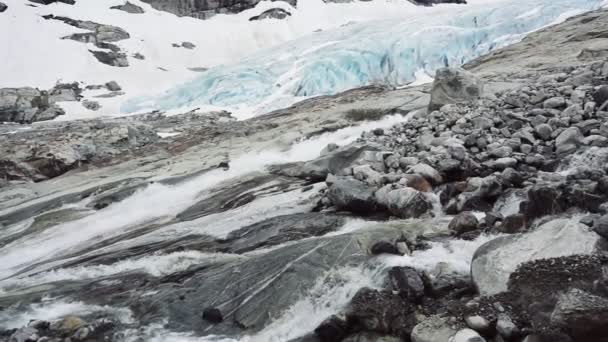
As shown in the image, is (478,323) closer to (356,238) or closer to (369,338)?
(369,338)

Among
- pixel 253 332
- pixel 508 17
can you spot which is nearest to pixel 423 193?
pixel 253 332

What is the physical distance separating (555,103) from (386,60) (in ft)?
61.3

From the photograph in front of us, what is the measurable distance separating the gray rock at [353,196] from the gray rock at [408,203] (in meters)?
0.32

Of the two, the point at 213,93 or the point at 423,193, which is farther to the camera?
the point at 213,93

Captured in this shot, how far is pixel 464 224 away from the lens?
4.66 m

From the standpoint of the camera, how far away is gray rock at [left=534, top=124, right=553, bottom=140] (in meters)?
6.51

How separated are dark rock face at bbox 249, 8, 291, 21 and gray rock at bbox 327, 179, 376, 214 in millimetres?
49899

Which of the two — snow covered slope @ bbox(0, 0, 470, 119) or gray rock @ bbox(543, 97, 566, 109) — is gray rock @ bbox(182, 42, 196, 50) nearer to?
snow covered slope @ bbox(0, 0, 470, 119)

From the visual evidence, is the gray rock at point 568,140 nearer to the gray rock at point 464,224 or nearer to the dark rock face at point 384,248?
the gray rock at point 464,224

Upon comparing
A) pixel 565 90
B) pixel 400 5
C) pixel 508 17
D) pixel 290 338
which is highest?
pixel 400 5

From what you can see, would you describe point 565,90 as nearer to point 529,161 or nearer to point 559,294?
point 529,161

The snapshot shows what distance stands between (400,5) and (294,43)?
28.5 meters

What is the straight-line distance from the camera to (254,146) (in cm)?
1219

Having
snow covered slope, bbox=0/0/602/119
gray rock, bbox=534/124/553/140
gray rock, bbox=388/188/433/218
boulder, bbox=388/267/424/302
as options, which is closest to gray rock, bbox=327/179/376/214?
gray rock, bbox=388/188/433/218
